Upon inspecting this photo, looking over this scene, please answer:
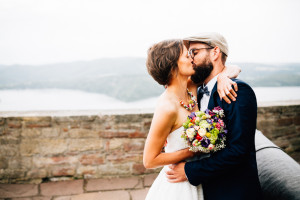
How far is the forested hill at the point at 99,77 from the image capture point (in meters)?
4.26

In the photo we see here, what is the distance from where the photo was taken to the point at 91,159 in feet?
9.74

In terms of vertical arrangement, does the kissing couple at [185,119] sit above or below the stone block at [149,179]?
above

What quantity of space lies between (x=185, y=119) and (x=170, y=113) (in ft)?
0.54

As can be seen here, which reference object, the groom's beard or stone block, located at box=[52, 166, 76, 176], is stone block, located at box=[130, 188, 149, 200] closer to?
stone block, located at box=[52, 166, 76, 176]

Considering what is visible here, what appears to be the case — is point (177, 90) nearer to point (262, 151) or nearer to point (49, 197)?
point (262, 151)

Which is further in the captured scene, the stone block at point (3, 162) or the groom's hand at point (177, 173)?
the stone block at point (3, 162)

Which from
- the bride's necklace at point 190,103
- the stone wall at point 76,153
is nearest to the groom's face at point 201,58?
the bride's necklace at point 190,103

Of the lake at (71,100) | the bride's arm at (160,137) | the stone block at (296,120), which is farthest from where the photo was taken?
the stone block at (296,120)

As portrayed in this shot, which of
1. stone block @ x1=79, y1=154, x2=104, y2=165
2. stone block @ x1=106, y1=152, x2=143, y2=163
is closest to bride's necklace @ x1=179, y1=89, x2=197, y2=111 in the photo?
stone block @ x1=106, y1=152, x2=143, y2=163

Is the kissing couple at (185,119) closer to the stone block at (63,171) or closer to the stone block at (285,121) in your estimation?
the stone block at (63,171)

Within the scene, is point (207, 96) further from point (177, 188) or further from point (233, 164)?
point (177, 188)

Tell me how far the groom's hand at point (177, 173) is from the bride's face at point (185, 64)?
0.70m

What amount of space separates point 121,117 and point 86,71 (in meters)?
2.13

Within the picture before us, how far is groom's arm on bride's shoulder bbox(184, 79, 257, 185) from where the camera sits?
4.09ft
